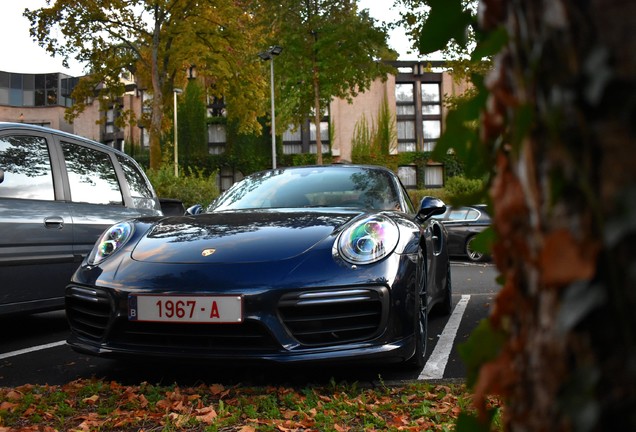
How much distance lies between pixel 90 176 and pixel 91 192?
148 millimetres

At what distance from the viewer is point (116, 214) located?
5562mm

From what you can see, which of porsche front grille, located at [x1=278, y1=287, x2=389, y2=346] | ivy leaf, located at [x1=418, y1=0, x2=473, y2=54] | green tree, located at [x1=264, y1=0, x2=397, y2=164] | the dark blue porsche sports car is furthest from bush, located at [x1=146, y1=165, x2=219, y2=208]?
ivy leaf, located at [x1=418, y1=0, x2=473, y2=54]

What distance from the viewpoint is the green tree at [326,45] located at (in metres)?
23.0

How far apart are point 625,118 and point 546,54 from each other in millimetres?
100

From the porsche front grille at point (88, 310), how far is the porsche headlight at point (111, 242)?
0.71ft

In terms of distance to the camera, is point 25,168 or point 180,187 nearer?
point 25,168

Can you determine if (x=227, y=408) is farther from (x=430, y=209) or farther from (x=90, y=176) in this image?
(x=90, y=176)

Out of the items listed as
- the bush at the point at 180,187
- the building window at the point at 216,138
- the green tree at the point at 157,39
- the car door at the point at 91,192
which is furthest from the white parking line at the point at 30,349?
the building window at the point at 216,138

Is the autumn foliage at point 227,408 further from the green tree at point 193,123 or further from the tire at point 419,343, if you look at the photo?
the green tree at point 193,123

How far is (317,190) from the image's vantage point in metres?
4.73

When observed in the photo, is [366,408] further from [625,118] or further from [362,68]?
[362,68]

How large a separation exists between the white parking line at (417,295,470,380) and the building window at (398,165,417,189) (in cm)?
3802

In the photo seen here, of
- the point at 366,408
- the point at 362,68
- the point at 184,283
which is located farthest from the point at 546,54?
the point at 362,68

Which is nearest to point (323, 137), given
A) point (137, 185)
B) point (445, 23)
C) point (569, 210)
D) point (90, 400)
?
point (137, 185)
